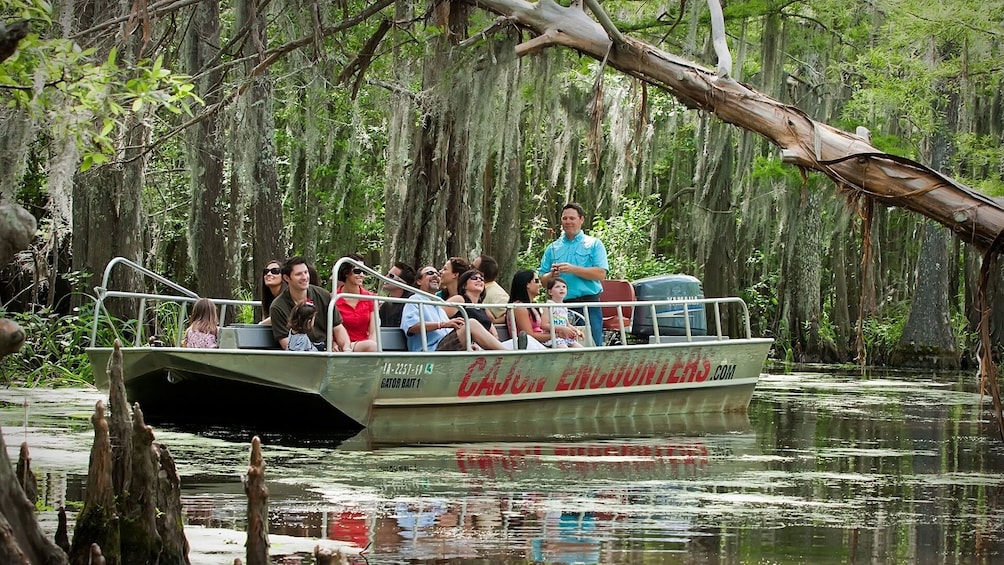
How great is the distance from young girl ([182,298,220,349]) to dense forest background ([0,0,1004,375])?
4.85 feet

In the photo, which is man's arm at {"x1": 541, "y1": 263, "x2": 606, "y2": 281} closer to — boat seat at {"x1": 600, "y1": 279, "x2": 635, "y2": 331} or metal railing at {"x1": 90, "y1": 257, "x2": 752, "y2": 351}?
metal railing at {"x1": 90, "y1": 257, "x2": 752, "y2": 351}

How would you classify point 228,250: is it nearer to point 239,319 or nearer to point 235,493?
point 239,319

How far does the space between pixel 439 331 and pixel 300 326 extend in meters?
1.44

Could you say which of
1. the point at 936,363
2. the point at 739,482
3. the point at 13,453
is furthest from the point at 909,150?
the point at 13,453

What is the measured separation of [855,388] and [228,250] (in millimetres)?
8236

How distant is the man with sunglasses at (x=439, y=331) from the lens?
12344mm

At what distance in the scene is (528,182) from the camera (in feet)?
99.0

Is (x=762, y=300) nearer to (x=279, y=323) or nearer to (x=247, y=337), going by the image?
(x=247, y=337)

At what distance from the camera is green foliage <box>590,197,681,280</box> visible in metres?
29.2

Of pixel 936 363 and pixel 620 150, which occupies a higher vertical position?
pixel 620 150

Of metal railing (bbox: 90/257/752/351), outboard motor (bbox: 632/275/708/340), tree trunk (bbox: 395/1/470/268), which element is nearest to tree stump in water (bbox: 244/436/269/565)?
metal railing (bbox: 90/257/752/351)

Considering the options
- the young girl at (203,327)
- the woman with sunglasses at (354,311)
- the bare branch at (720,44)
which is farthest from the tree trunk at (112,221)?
the bare branch at (720,44)

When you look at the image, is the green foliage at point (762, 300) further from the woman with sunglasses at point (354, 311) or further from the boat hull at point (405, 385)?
the woman with sunglasses at point (354, 311)

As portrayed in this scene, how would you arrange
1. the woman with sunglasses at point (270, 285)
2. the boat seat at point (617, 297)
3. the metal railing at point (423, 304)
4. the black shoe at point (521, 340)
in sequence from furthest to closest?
the boat seat at point (617, 297), the black shoe at point (521, 340), the woman with sunglasses at point (270, 285), the metal railing at point (423, 304)
